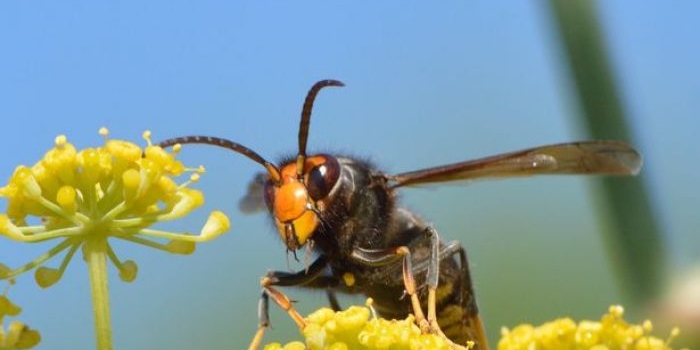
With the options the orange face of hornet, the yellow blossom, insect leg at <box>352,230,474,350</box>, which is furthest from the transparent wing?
the yellow blossom

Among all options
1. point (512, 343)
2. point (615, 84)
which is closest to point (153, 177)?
point (512, 343)

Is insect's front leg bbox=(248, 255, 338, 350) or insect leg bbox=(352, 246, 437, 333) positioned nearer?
insect leg bbox=(352, 246, 437, 333)

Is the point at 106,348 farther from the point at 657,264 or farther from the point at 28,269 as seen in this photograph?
the point at 657,264

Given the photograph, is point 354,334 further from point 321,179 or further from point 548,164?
point 548,164

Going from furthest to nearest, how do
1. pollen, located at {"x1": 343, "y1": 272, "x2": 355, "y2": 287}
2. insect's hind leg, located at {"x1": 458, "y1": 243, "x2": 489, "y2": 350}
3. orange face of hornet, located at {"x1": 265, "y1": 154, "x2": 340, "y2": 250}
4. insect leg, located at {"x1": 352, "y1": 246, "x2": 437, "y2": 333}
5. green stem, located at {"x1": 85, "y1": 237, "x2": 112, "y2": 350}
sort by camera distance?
insect's hind leg, located at {"x1": 458, "y1": 243, "x2": 489, "y2": 350}
pollen, located at {"x1": 343, "y1": 272, "x2": 355, "y2": 287}
orange face of hornet, located at {"x1": 265, "y1": 154, "x2": 340, "y2": 250}
insect leg, located at {"x1": 352, "y1": 246, "x2": 437, "y2": 333}
green stem, located at {"x1": 85, "y1": 237, "x2": 112, "y2": 350}

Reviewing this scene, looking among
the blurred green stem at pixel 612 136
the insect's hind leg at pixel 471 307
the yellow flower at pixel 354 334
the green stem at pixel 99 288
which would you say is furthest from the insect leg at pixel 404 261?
the blurred green stem at pixel 612 136

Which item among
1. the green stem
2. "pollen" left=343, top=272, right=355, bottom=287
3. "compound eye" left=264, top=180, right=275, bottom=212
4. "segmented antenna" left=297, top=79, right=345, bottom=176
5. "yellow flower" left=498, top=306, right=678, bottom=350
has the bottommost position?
"yellow flower" left=498, top=306, right=678, bottom=350

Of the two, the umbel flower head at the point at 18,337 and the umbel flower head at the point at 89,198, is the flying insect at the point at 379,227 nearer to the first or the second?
the umbel flower head at the point at 89,198

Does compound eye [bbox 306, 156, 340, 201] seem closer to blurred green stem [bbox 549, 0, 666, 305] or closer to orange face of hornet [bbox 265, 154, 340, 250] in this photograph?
orange face of hornet [bbox 265, 154, 340, 250]
